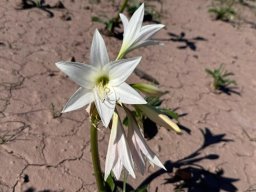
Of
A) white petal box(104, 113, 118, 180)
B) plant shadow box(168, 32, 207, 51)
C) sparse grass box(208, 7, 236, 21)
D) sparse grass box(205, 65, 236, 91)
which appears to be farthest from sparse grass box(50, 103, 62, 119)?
sparse grass box(208, 7, 236, 21)

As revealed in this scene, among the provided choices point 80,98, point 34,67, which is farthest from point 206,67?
point 80,98

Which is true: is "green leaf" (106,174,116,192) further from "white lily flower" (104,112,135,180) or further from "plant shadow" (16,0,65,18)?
"plant shadow" (16,0,65,18)

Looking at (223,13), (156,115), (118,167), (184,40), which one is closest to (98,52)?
(156,115)

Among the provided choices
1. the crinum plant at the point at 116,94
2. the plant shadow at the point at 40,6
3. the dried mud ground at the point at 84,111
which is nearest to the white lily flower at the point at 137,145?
the crinum plant at the point at 116,94

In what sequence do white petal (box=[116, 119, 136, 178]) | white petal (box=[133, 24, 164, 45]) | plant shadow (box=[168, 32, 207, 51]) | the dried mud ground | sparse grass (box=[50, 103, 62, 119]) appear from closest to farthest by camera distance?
1. white petal (box=[116, 119, 136, 178])
2. white petal (box=[133, 24, 164, 45])
3. the dried mud ground
4. sparse grass (box=[50, 103, 62, 119])
5. plant shadow (box=[168, 32, 207, 51])

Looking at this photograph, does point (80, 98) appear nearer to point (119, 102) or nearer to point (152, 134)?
point (119, 102)

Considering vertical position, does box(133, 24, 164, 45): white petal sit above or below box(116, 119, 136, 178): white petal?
above

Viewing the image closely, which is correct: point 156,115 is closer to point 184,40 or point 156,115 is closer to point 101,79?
point 101,79
